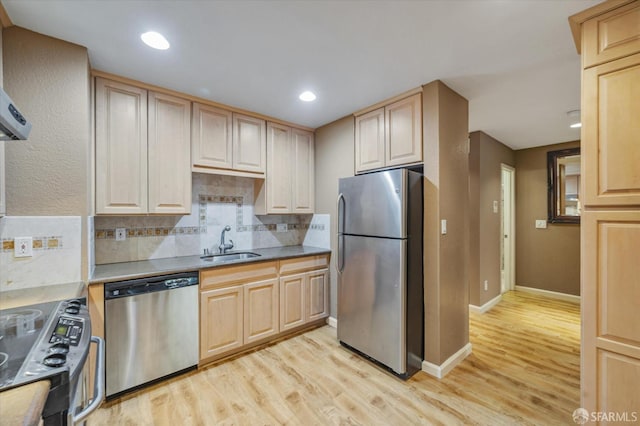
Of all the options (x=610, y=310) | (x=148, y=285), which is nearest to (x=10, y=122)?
(x=148, y=285)

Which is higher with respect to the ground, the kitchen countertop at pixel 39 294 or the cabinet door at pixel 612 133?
the cabinet door at pixel 612 133

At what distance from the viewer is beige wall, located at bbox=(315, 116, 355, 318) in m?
3.03

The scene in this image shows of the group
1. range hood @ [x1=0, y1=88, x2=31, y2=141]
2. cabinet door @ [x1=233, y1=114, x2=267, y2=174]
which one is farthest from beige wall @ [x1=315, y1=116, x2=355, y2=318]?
range hood @ [x1=0, y1=88, x2=31, y2=141]

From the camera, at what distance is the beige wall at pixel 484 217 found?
11.9 ft

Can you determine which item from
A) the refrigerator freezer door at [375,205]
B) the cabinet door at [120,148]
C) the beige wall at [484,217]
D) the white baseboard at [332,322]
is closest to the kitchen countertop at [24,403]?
the cabinet door at [120,148]

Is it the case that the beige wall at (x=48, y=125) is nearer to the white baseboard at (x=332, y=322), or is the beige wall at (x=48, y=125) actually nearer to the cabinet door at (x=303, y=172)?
the cabinet door at (x=303, y=172)

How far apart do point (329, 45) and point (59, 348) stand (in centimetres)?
200

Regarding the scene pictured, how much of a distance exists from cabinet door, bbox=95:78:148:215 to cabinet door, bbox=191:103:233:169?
41cm

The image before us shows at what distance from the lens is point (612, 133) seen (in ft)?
4.50

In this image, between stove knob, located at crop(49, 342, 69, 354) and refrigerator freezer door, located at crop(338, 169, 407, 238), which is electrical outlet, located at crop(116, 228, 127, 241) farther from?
refrigerator freezer door, located at crop(338, 169, 407, 238)

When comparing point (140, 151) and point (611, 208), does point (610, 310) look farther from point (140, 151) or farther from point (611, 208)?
point (140, 151)

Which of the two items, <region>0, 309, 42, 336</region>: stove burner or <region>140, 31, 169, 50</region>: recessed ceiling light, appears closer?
<region>0, 309, 42, 336</region>: stove burner

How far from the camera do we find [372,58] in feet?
6.30

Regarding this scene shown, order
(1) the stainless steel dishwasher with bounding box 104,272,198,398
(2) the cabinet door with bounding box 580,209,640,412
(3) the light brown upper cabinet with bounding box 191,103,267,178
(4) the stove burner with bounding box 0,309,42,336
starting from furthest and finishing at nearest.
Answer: (3) the light brown upper cabinet with bounding box 191,103,267,178
(1) the stainless steel dishwasher with bounding box 104,272,198,398
(2) the cabinet door with bounding box 580,209,640,412
(4) the stove burner with bounding box 0,309,42,336
